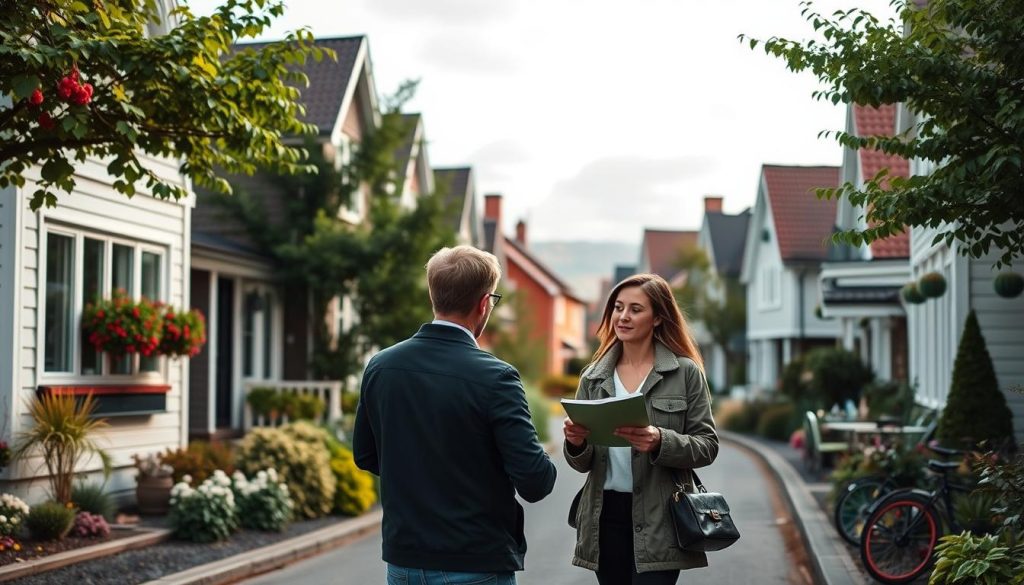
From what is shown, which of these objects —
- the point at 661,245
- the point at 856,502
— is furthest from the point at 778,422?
the point at 661,245

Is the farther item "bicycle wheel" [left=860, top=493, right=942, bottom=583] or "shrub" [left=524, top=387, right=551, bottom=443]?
"shrub" [left=524, top=387, right=551, bottom=443]

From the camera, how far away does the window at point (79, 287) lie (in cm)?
1239

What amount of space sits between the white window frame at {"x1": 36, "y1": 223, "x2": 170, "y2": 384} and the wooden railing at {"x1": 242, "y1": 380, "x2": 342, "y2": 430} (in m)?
5.26

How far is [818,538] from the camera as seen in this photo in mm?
11430

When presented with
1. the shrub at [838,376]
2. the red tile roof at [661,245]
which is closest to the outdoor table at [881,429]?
the shrub at [838,376]

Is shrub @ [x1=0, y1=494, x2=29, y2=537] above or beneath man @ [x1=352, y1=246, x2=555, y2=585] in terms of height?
beneath

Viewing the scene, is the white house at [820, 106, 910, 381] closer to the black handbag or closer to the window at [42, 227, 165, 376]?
the window at [42, 227, 165, 376]

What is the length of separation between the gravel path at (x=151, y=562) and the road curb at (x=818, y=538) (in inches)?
193

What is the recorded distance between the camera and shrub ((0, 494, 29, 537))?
31.9ft

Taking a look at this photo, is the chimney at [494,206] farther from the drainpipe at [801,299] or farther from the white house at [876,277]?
the white house at [876,277]

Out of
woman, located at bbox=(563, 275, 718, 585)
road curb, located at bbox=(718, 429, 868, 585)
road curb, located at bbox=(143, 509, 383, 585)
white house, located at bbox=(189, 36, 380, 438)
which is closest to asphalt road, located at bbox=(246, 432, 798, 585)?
road curb, located at bbox=(143, 509, 383, 585)

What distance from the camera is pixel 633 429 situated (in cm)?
446

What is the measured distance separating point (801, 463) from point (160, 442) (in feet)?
38.7

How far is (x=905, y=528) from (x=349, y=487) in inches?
266
